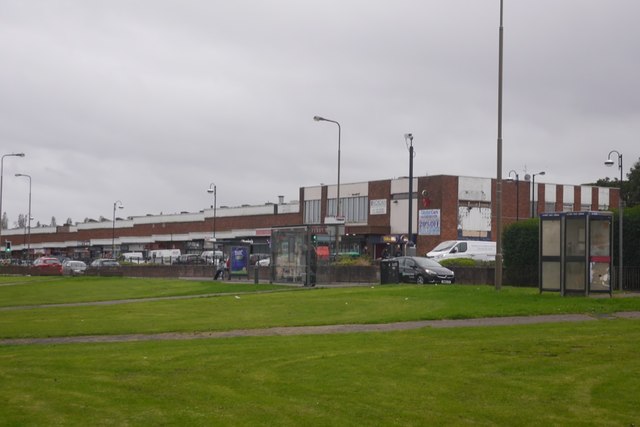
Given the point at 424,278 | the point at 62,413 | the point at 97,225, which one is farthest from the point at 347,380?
the point at 97,225

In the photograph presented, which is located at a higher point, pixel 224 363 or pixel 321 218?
pixel 321 218

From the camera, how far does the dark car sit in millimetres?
40031

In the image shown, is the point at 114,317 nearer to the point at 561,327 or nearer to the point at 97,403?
the point at 561,327

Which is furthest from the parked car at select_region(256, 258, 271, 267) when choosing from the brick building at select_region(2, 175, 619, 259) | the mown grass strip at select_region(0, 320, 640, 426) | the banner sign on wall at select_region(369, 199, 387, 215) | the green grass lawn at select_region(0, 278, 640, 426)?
the mown grass strip at select_region(0, 320, 640, 426)

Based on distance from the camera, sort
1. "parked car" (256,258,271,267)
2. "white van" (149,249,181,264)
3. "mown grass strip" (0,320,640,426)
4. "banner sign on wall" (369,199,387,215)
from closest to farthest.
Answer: "mown grass strip" (0,320,640,426), "parked car" (256,258,271,267), "banner sign on wall" (369,199,387,215), "white van" (149,249,181,264)

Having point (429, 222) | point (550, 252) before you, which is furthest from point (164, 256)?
point (550, 252)

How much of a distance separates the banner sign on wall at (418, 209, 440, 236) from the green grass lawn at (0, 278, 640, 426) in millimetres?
52954

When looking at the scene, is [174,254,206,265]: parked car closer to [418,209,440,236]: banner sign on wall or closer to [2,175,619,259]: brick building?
[2,175,619,259]: brick building

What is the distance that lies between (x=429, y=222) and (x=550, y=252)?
49.2 m

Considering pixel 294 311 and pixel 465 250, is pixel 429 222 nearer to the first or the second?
pixel 465 250

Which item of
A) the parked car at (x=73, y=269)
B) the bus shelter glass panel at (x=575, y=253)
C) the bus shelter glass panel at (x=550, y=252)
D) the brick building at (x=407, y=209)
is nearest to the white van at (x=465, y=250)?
the brick building at (x=407, y=209)

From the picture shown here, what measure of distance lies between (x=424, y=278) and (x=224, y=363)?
89.3 feet

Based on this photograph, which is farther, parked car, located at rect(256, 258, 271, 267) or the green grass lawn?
parked car, located at rect(256, 258, 271, 267)

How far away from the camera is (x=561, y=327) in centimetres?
1841
